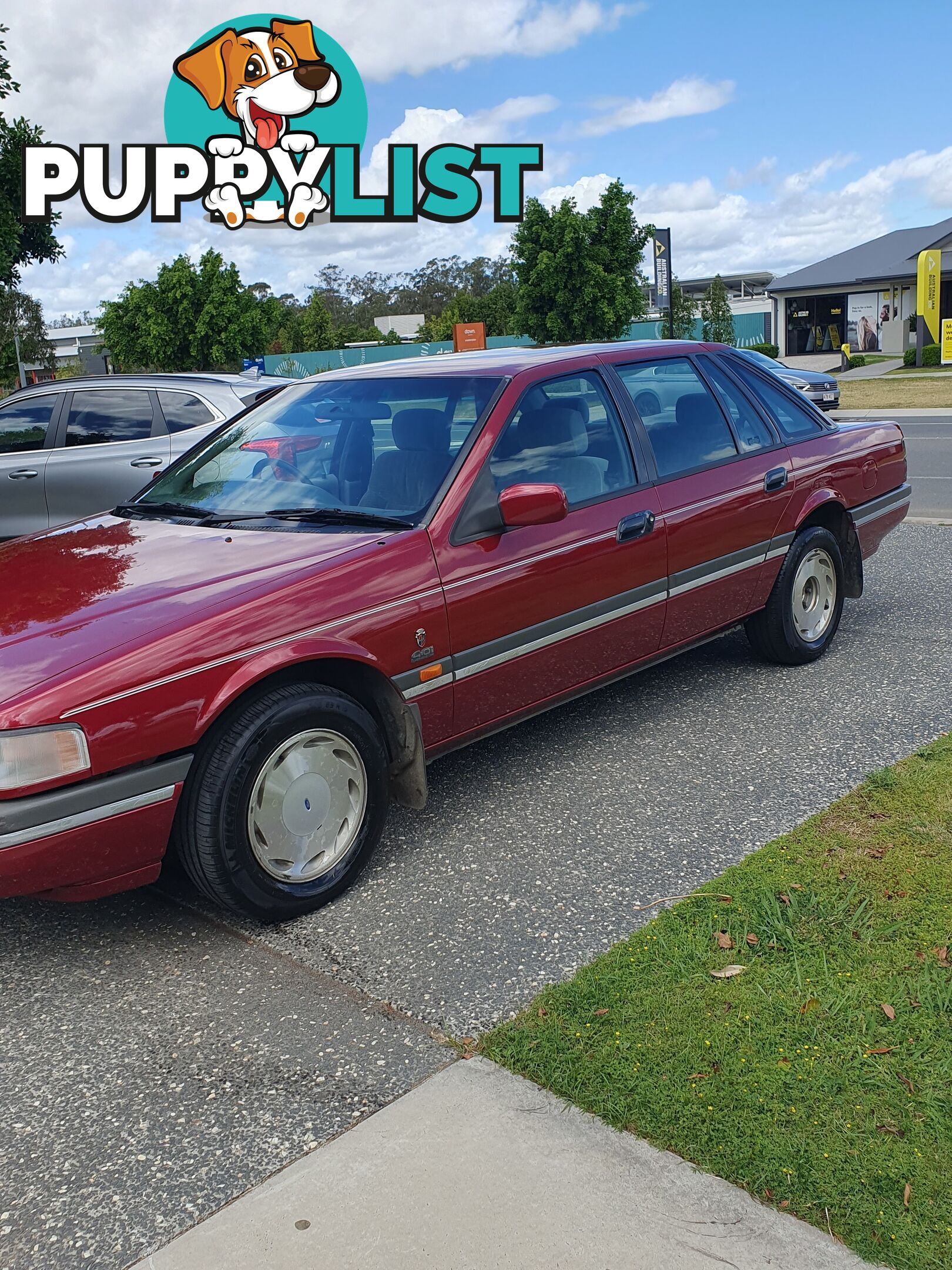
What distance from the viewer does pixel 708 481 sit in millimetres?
5215

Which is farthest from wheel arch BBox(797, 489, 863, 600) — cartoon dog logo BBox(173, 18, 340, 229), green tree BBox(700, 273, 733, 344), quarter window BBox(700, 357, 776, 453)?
green tree BBox(700, 273, 733, 344)

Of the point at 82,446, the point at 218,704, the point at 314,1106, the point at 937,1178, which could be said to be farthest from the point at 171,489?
the point at 82,446

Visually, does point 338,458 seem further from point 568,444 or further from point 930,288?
point 930,288

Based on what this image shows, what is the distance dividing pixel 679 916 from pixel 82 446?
23.5 ft

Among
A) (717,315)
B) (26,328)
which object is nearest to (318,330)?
(26,328)

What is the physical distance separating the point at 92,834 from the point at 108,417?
22.1 feet

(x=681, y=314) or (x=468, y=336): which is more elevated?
(x=681, y=314)

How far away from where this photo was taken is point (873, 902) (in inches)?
138

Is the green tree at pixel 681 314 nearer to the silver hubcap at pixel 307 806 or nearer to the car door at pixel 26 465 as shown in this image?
the car door at pixel 26 465

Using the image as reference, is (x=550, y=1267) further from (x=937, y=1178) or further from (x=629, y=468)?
(x=629, y=468)

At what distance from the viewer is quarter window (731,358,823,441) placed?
5.78 metres

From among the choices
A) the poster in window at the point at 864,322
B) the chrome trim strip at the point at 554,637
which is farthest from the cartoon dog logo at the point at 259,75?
the poster in window at the point at 864,322

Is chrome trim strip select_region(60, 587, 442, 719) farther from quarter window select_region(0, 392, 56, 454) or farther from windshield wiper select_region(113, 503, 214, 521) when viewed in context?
quarter window select_region(0, 392, 56, 454)

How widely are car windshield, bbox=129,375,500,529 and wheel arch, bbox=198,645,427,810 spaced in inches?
22.3
